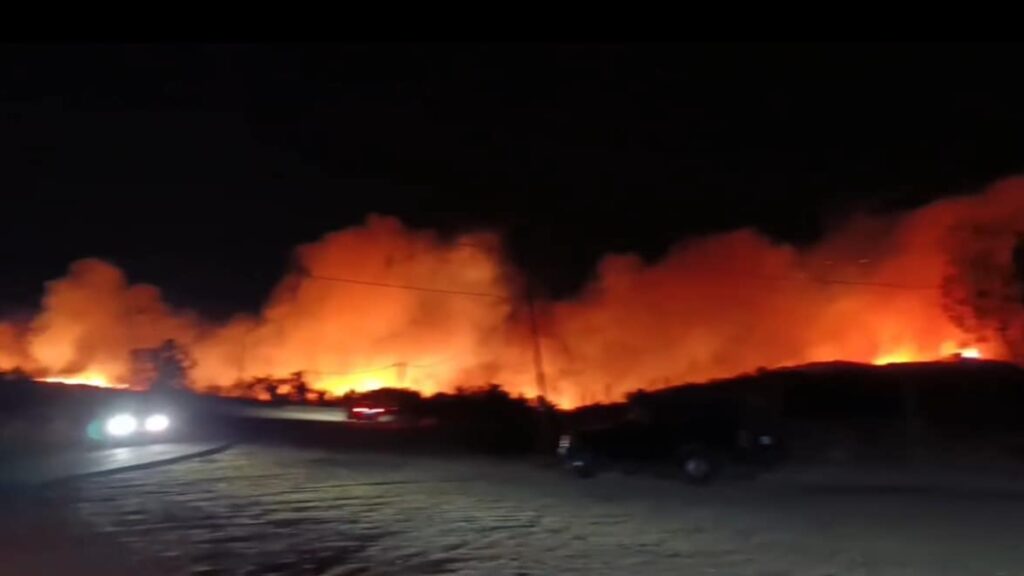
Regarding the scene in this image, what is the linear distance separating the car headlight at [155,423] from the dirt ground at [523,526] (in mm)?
12908

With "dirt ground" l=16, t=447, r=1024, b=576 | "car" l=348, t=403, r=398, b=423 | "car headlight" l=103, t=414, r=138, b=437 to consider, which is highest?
"car" l=348, t=403, r=398, b=423

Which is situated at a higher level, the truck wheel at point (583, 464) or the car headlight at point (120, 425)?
the car headlight at point (120, 425)

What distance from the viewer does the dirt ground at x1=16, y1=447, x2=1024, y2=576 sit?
12.6 m

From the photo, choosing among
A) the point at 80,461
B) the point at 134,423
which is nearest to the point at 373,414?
the point at 134,423

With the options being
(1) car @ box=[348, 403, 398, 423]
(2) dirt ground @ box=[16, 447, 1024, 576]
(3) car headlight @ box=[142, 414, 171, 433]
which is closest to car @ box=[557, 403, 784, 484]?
(2) dirt ground @ box=[16, 447, 1024, 576]

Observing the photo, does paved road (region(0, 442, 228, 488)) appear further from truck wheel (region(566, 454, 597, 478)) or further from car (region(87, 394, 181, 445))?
truck wheel (region(566, 454, 597, 478))

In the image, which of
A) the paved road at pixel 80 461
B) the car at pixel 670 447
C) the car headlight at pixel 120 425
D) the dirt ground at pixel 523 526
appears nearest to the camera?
the dirt ground at pixel 523 526

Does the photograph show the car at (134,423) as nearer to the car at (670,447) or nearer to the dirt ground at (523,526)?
the dirt ground at (523,526)

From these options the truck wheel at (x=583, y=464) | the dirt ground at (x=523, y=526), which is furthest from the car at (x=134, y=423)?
the truck wheel at (x=583, y=464)

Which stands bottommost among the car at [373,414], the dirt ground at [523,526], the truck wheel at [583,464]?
the dirt ground at [523,526]

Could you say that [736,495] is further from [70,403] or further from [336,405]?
[336,405]

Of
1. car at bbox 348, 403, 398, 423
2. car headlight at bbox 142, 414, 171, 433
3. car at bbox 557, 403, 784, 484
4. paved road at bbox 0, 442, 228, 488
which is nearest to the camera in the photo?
car at bbox 557, 403, 784, 484

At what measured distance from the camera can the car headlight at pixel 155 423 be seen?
3806 centimetres

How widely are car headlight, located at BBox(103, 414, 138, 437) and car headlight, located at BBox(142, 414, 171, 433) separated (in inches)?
32.6
